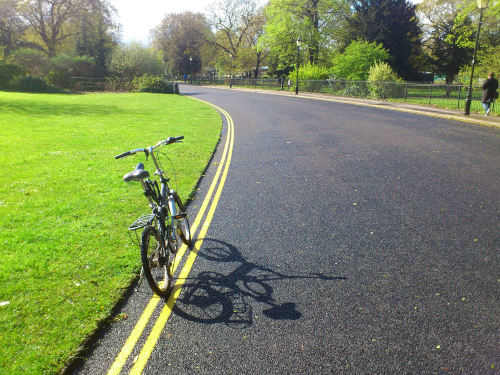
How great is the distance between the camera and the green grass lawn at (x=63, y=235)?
3.41m

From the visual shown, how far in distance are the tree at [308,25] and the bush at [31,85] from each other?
2967 centimetres

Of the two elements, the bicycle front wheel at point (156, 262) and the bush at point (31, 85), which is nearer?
the bicycle front wheel at point (156, 262)

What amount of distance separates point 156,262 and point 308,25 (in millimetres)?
53320

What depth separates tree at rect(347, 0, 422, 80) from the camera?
4475 cm

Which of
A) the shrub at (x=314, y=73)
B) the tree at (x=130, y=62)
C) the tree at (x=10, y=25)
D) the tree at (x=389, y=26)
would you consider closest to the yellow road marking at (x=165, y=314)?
the shrub at (x=314, y=73)

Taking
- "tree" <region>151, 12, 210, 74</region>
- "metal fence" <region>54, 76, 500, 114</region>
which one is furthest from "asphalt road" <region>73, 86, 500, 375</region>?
"tree" <region>151, 12, 210, 74</region>

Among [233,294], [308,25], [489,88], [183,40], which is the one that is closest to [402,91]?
[489,88]

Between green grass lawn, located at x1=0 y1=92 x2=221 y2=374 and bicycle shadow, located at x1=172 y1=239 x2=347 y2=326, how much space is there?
30.0 inches

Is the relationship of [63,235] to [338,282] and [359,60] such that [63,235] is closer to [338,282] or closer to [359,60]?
[338,282]

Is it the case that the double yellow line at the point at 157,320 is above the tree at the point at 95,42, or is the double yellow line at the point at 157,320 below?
below

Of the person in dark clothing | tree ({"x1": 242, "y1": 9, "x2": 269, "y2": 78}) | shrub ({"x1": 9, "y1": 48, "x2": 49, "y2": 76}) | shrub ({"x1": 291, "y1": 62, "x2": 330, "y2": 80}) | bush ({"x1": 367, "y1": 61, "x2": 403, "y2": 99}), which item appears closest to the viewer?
the person in dark clothing

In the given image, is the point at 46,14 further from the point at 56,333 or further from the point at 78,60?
the point at 56,333

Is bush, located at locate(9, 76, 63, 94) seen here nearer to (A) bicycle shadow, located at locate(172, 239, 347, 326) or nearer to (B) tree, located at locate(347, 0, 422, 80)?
(B) tree, located at locate(347, 0, 422, 80)

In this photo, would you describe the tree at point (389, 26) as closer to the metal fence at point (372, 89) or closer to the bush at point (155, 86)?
the metal fence at point (372, 89)
